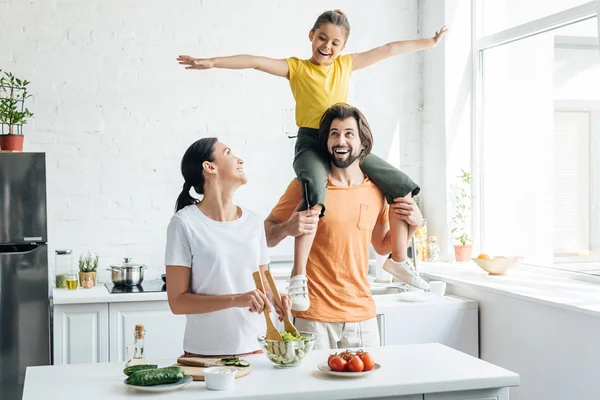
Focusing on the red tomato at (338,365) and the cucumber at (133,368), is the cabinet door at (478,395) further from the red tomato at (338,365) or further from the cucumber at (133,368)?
the cucumber at (133,368)

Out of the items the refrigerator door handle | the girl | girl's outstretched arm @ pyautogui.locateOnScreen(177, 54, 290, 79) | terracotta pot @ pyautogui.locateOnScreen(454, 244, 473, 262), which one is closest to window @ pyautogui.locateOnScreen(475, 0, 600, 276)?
terracotta pot @ pyautogui.locateOnScreen(454, 244, 473, 262)

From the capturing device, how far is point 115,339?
13.5 ft

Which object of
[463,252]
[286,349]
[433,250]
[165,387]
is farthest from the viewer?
[433,250]

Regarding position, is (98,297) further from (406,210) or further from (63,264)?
(406,210)

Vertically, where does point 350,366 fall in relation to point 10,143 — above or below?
below

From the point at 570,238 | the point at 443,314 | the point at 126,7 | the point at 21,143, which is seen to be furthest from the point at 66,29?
the point at 570,238

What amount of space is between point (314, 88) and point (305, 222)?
66 centimetres

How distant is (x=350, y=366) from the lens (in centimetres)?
230

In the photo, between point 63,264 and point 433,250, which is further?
point 433,250

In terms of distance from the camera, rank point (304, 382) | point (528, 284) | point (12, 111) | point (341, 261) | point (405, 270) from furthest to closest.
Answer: point (12, 111) < point (528, 284) < point (405, 270) < point (341, 261) < point (304, 382)

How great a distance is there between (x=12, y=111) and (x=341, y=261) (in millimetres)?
2377

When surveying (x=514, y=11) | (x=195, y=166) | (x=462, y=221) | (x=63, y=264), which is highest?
(x=514, y=11)

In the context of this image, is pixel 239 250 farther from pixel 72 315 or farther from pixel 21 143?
pixel 21 143

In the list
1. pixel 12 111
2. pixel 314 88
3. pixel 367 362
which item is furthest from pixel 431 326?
pixel 12 111
